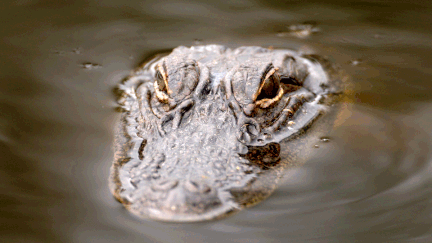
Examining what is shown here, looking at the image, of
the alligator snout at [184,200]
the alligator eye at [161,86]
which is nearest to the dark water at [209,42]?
the alligator snout at [184,200]

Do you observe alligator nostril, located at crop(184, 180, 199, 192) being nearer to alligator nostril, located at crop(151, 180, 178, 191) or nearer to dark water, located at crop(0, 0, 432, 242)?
alligator nostril, located at crop(151, 180, 178, 191)

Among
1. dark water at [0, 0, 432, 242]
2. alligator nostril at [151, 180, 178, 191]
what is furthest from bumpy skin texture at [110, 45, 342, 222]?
dark water at [0, 0, 432, 242]

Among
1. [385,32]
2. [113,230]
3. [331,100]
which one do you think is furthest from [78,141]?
[385,32]

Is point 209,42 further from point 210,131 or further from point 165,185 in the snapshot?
point 165,185

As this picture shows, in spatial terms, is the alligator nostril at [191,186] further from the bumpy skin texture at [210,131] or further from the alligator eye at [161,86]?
the alligator eye at [161,86]

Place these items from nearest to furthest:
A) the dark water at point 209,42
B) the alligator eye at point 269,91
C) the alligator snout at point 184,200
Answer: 1. the alligator snout at point 184,200
2. the dark water at point 209,42
3. the alligator eye at point 269,91

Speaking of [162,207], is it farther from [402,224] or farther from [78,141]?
[402,224]
